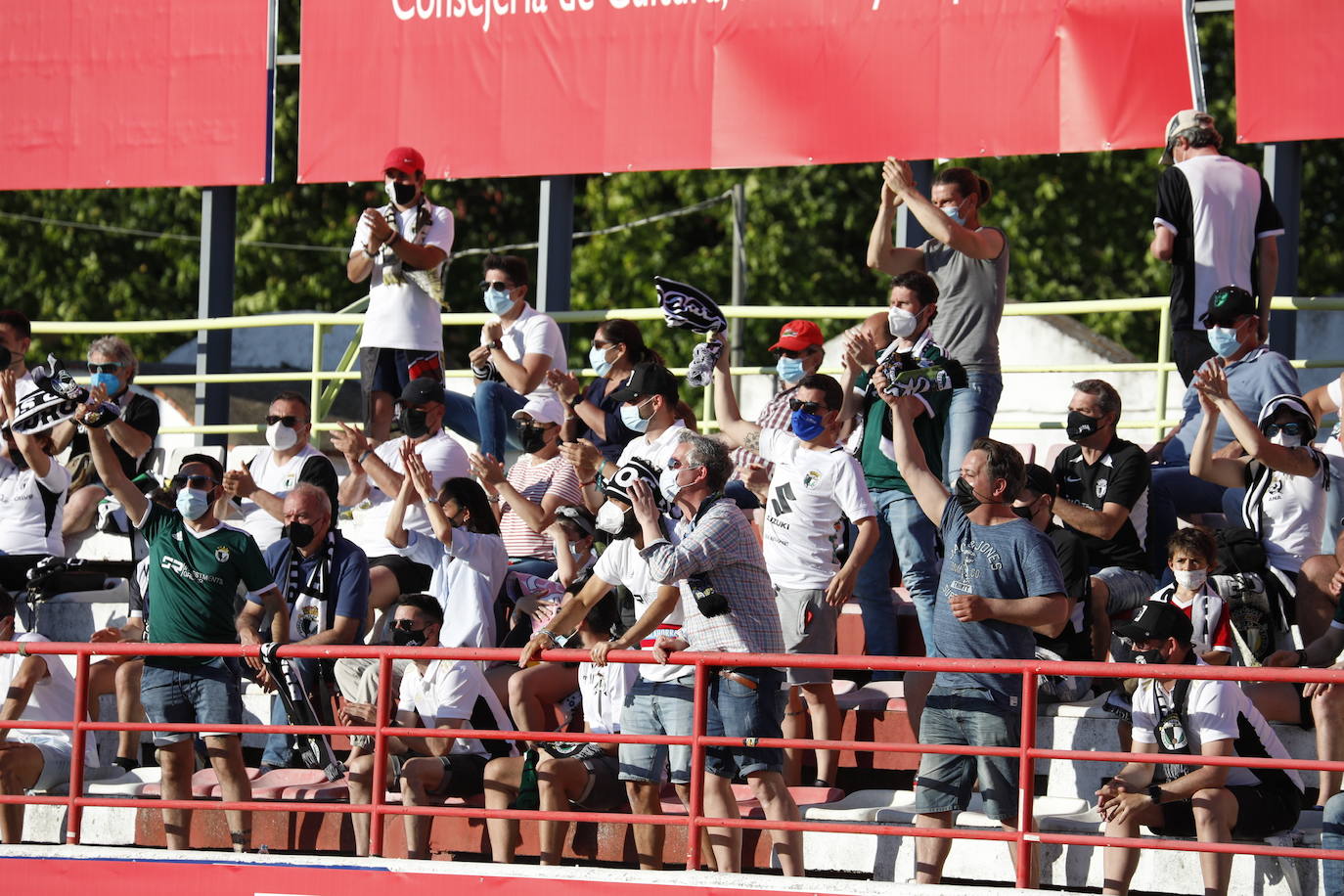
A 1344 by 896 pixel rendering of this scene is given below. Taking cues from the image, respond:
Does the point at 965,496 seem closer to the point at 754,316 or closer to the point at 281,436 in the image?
the point at 281,436

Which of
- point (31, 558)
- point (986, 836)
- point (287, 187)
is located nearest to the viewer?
point (986, 836)

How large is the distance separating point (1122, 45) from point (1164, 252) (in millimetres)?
2388

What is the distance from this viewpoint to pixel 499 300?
12.5m

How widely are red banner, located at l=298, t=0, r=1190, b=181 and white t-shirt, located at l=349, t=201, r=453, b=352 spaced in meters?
2.54

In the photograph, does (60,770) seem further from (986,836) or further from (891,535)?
(986,836)

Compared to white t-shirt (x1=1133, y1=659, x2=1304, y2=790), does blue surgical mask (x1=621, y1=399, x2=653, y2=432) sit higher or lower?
higher

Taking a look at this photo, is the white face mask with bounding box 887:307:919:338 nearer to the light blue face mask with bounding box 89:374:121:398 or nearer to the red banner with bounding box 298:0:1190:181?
the red banner with bounding box 298:0:1190:181

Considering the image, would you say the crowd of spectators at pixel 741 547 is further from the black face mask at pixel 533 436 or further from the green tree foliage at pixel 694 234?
the green tree foliage at pixel 694 234

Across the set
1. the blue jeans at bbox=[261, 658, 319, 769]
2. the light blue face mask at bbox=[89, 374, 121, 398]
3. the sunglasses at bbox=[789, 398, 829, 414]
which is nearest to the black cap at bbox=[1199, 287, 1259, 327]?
the sunglasses at bbox=[789, 398, 829, 414]

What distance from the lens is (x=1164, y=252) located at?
11.1 meters

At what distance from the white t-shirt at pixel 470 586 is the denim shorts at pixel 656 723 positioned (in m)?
1.30

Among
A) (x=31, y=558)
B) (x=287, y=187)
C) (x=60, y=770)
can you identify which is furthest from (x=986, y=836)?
(x=287, y=187)

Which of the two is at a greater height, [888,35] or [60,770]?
[888,35]

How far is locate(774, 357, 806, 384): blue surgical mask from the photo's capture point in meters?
11.0
